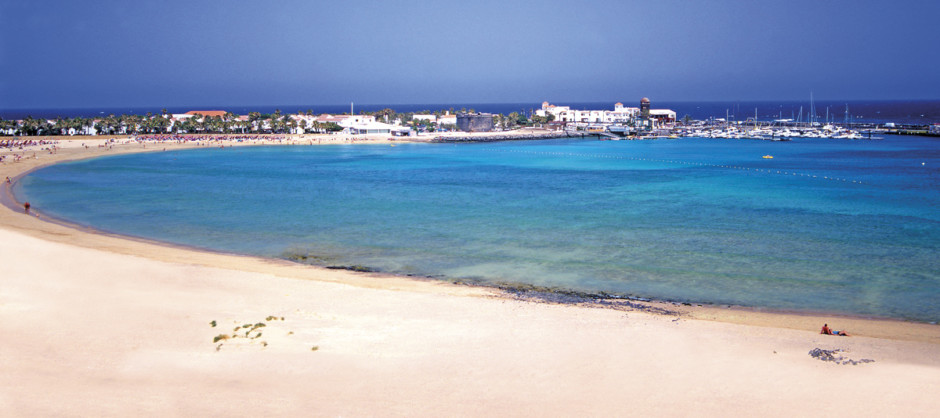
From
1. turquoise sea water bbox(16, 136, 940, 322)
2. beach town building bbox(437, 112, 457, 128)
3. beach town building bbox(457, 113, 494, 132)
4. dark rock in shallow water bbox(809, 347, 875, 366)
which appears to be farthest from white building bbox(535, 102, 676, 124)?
dark rock in shallow water bbox(809, 347, 875, 366)

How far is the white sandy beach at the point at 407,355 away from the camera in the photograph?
7391 mm

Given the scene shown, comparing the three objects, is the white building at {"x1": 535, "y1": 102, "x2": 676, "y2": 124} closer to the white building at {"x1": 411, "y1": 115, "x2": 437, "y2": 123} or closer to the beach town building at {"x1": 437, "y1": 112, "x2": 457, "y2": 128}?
the beach town building at {"x1": 437, "y1": 112, "x2": 457, "y2": 128}

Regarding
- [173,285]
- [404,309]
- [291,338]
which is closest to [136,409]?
[291,338]

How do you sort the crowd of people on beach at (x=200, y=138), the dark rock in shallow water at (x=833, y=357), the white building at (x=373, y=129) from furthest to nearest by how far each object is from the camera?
the white building at (x=373, y=129) → the crowd of people on beach at (x=200, y=138) → the dark rock in shallow water at (x=833, y=357)

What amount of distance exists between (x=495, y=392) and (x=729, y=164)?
44.5 meters

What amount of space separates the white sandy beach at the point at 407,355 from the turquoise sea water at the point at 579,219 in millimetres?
2385

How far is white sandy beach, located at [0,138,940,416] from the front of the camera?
7391 millimetres

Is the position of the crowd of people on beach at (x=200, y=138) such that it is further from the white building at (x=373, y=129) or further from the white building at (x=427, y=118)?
the white building at (x=427, y=118)

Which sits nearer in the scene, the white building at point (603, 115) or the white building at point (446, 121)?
the white building at point (446, 121)

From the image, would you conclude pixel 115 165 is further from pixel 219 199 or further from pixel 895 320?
pixel 895 320

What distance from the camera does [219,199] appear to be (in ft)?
94.3

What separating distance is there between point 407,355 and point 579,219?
1532cm

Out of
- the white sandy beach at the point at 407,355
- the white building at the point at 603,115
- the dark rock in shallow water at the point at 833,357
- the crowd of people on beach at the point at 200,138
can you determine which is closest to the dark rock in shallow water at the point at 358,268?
the white sandy beach at the point at 407,355

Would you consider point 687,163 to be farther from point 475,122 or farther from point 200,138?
point 200,138
